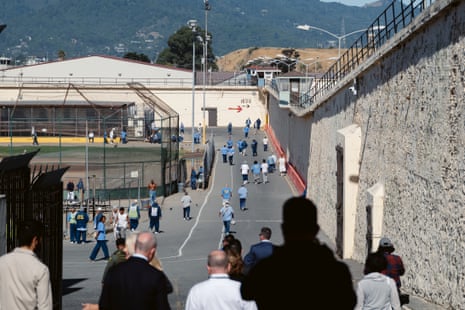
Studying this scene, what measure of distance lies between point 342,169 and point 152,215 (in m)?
7.63

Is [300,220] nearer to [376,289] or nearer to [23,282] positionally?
[23,282]

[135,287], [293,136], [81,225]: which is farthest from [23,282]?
[293,136]

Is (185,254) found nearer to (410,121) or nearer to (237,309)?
(410,121)

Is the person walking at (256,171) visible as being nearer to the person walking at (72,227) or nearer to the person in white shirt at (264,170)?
the person in white shirt at (264,170)

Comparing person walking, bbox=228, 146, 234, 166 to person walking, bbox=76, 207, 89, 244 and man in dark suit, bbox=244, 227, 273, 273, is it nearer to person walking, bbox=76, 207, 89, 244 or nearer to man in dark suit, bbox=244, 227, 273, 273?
person walking, bbox=76, 207, 89, 244

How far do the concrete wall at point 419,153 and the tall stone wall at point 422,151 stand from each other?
2cm

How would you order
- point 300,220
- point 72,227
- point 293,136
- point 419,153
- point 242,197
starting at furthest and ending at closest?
point 293,136
point 242,197
point 72,227
point 419,153
point 300,220

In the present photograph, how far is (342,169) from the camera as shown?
1075 inches

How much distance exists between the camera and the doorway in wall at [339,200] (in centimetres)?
2681

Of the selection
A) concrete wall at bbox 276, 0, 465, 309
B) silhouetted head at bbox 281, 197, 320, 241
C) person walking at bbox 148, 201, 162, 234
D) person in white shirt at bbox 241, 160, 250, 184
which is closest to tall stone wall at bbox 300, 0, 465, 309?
concrete wall at bbox 276, 0, 465, 309

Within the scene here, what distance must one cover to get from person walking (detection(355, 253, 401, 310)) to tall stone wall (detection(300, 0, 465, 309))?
15.5 ft

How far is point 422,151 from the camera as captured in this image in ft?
55.9

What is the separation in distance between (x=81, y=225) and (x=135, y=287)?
945 inches

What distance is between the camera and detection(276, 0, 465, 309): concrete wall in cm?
1462
